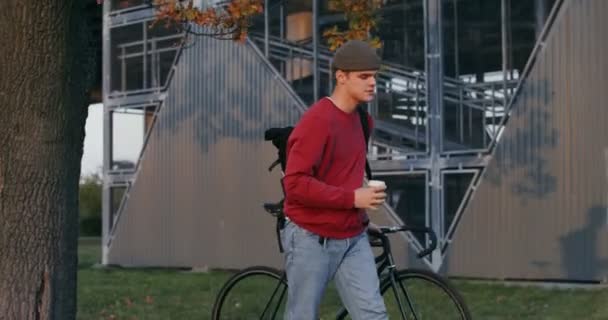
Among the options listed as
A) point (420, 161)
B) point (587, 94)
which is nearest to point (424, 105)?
point (420, 161)

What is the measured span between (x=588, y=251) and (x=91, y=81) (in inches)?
325

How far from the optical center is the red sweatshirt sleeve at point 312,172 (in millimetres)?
4902

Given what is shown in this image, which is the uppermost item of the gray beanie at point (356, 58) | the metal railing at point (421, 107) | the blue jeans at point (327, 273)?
the metal railing at point (421, 107)

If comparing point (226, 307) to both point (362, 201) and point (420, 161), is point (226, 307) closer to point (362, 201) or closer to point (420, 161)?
point (362, 201)

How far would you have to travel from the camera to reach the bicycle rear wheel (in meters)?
6.55

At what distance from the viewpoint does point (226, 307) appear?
7.02 m

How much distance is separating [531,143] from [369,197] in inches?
379

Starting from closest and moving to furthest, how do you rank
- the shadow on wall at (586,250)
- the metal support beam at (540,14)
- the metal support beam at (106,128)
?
1. the shadow on wall at (586,250)
2. the metal support beam at (540,14)
3. the metal support beam at (106,128)

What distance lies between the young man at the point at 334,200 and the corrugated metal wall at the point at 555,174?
8.67 meters

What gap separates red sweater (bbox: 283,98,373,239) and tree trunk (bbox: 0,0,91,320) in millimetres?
2035

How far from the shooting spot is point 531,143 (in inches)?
552

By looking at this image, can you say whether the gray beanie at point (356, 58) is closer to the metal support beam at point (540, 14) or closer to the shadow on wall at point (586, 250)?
the shadow on wall at point (586, 250)

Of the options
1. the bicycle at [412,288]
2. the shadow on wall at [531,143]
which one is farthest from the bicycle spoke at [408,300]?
the shadow on wall at [531,143]

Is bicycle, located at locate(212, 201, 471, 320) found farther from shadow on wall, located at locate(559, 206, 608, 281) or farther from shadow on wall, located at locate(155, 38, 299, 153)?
shadow on wall, located at locate(155, 38, 299, 153)
